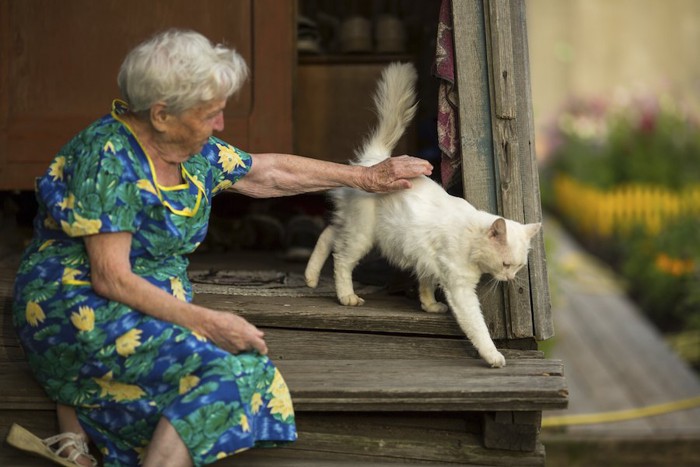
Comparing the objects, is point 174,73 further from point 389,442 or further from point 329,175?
point 389,442

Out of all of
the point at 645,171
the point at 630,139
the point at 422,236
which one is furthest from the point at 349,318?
the point at 630,139

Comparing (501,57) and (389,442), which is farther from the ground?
(501,57)

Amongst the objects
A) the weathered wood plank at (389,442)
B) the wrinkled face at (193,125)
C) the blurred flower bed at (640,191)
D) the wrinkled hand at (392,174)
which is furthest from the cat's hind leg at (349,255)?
the blurred flower bed at (640,191)

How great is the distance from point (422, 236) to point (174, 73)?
118 centimetres

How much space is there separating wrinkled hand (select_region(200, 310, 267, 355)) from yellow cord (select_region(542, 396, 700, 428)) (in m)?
3.76

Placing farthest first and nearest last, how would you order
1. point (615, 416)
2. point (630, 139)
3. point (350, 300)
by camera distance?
point (630, 139)
point (615, 416)
point (350, 300)

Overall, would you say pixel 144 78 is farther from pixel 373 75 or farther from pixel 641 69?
pixel 641 69

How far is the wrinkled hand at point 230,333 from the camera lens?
2826 millimetres

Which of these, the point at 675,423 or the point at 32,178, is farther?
the point at 675,423

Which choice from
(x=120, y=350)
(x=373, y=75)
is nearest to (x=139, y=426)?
(x=120, y=350)

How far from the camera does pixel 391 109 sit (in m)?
3.80

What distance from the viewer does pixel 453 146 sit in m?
3.71

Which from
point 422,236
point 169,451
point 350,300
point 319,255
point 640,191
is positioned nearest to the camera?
point 169,451

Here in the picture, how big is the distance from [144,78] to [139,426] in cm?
98
